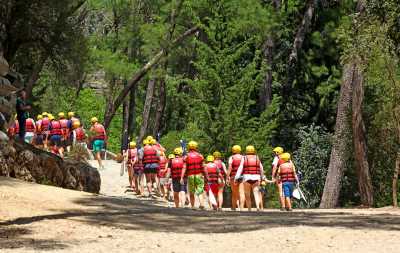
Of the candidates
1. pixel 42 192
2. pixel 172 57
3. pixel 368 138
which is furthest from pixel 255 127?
pixel 42 192

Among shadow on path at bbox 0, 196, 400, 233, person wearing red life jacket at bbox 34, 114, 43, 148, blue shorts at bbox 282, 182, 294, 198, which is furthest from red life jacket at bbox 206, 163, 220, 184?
person wearing red life jacket at bbox 34, 114, 43, 148

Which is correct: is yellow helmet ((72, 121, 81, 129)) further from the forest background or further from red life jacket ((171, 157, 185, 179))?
red life jacket ((171, 157, 185, 179))

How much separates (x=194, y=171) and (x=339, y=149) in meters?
12.1

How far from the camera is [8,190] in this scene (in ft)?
51.4

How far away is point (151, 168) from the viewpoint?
75.0ft

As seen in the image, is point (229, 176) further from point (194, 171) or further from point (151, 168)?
point (151, 168)

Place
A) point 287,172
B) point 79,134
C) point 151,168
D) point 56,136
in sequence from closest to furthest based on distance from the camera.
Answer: point 287,172
point 151,168
point 56,136
point 79,134

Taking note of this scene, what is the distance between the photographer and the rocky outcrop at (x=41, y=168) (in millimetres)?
18344

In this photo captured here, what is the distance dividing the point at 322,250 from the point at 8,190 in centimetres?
738

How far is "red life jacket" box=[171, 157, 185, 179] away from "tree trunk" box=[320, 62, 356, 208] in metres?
11.0

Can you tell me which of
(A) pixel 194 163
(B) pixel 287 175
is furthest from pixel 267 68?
(A) pixel 194 163

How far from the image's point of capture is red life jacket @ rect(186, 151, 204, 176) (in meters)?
18.8

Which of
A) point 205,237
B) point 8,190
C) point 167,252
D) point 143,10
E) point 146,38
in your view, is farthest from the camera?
point 143,10

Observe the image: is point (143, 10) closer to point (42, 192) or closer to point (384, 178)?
point (384, 178)
